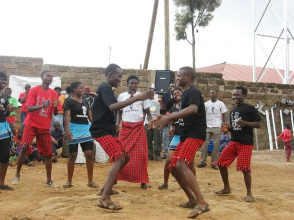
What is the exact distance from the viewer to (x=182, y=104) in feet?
14.8

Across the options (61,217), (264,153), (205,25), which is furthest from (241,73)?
(61,217)

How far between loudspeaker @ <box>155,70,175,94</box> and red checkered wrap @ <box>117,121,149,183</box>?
16.9 ft

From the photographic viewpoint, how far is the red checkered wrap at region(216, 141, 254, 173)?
5242 mm

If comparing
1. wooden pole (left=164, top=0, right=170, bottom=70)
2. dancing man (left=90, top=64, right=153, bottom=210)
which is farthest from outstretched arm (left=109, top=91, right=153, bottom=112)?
wooden pole (left=164, top=0, right=170, bottom=70)

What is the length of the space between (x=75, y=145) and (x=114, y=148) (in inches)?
66.0

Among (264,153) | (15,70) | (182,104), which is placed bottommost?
(264,153)

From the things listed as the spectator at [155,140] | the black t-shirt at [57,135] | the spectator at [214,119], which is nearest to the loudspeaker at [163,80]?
the spectator at [155,140]

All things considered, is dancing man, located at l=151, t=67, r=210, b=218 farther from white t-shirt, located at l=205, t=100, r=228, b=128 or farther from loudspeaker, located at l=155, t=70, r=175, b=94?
loudspeaker, located at l=155, t=70, r=175, b=94

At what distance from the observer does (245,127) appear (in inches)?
212

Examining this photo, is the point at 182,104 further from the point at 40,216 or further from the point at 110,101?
the point at 40,216

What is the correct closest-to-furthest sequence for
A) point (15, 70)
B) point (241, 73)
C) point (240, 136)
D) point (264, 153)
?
point (240, 136)
point (15, 70)
point (264, 153)
point (241, 73)

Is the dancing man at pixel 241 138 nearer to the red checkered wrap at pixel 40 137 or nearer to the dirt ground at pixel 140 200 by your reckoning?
the dirt ground at pixel 140 200

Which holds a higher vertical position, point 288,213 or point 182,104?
point 182,104

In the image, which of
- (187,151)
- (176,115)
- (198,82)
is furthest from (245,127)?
(198,82)
